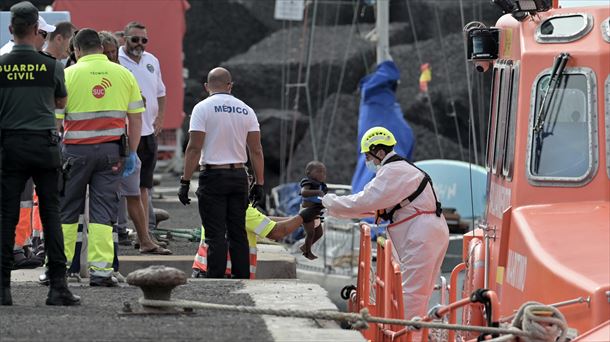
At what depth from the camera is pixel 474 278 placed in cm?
973

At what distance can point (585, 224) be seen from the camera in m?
8.07

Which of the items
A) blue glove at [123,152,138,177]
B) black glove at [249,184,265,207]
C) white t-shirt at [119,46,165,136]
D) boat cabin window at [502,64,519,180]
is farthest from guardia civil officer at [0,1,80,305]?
white t-shirt at [119,46,165,136]

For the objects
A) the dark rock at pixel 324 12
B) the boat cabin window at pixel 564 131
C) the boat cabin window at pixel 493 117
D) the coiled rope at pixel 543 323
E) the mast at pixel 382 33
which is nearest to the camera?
the coiled rope at pixel 543 323

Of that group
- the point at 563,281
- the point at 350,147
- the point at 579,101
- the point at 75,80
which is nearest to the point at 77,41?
the point at 75,80

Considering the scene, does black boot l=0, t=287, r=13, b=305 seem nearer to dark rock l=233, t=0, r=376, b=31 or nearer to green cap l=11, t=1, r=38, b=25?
green cap l=11, t=1, r=38, b=25

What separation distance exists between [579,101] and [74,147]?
3.42 m

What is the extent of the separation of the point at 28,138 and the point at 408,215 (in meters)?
3.27

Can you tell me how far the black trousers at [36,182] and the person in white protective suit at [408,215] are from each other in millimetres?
2510

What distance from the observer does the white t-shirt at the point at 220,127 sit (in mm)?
11055

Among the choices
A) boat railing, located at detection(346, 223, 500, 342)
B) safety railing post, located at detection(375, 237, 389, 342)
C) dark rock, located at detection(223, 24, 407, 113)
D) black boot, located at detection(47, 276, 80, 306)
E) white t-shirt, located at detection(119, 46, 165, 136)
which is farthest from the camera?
dark rock, located at detection(223, 24, 407, 113)

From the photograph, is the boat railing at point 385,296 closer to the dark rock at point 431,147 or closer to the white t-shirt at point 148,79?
the white t-shirt at point 148,79

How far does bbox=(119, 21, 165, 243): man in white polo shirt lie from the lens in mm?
12797

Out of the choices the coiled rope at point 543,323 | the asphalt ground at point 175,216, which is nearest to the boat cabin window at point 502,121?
the coiled rope at point 543,323

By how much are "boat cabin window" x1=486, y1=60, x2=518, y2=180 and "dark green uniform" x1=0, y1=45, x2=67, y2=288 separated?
2751 mm
